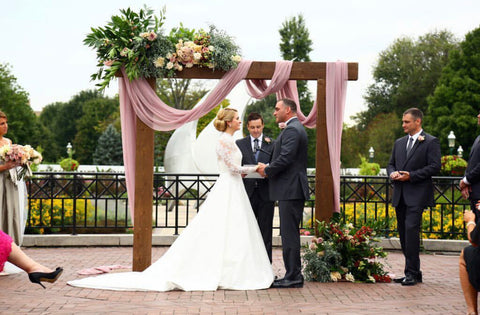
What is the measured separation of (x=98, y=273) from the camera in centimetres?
853

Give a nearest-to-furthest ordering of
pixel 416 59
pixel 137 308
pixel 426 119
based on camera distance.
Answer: pixel 137 308
pixel 426 119
pixel 416 59

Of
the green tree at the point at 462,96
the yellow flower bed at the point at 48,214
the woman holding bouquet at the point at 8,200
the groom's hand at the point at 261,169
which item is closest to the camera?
the groom's hand at the point at 261,169

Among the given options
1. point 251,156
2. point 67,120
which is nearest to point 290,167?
point 251,156

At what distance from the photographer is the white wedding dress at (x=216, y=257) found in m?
7.57

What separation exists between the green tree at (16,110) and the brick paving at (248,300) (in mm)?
47748

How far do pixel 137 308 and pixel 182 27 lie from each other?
165 inches

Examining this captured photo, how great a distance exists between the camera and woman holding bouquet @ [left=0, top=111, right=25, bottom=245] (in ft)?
27.7

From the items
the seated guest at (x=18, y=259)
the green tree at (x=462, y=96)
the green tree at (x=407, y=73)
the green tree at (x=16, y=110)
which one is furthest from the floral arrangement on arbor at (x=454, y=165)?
the green tree at (x=16, y=110)

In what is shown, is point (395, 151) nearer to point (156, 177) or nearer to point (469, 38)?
point (156, 177)

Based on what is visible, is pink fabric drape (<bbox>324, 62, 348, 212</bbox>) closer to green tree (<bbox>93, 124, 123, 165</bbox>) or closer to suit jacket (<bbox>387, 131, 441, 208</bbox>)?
suit jacket (<bbox>387, 131, 441, 208</bbox>)

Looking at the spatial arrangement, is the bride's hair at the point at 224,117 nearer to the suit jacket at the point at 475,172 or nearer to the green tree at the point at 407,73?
the suit jacket at the point at 475,172

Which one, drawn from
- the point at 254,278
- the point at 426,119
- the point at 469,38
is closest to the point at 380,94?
the point at 426,119

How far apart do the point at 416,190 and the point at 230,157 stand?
2459 mm

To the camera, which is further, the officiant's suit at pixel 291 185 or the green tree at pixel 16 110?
the green tree at pixel 16 110
